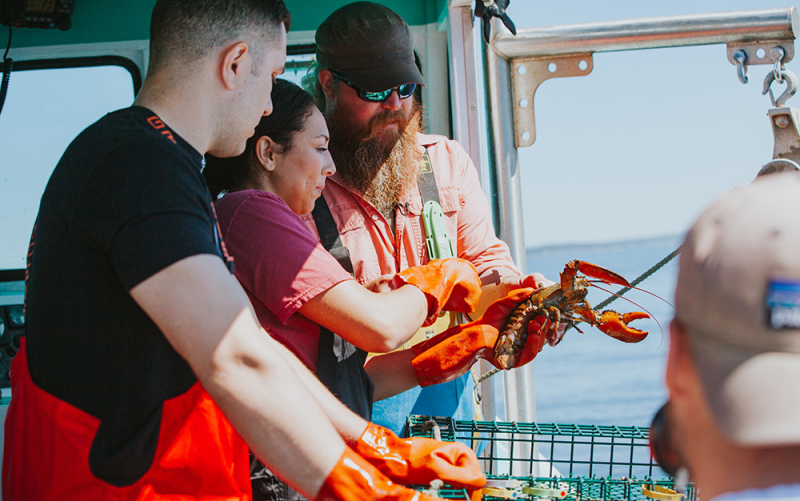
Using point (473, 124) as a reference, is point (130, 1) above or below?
above

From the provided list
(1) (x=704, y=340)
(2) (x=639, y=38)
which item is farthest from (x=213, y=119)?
(2) (x=639, y=38)

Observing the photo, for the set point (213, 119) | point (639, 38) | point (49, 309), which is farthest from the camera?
point (639, 38)

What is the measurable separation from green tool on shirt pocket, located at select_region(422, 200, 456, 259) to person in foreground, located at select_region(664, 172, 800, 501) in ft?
6.77

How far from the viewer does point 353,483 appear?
125cm

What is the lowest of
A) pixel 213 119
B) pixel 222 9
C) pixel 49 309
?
pixel 49 309

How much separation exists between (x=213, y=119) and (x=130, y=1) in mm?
2642

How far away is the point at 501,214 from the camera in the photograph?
3.64 meters

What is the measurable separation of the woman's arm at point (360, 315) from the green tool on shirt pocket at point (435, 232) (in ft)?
2.97

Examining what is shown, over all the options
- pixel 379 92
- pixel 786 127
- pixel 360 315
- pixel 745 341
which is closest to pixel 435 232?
pixel 379 92

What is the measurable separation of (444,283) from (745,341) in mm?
1500

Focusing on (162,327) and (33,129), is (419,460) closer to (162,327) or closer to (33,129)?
(162,327)

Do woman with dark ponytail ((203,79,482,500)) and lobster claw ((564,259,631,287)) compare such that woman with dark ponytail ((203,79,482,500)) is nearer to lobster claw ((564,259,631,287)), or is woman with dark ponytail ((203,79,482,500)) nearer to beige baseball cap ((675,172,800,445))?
lobster claw ((564,259,631,287))

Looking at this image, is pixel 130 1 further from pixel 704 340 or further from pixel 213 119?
pixel 704 340

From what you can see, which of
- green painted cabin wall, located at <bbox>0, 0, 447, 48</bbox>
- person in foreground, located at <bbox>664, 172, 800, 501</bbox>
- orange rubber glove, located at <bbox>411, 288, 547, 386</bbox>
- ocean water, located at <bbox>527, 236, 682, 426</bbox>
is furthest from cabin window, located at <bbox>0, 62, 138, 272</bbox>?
ocean water, located at <bbox>527, 236, 682, 426</bbox>
